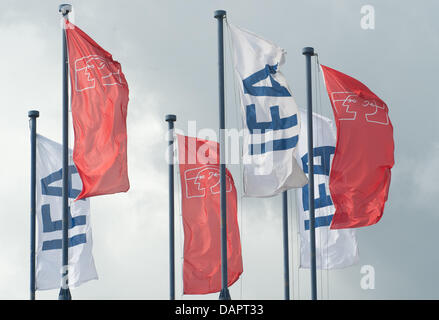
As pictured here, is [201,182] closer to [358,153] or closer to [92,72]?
[358,153]

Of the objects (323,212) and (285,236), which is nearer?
(323,212)

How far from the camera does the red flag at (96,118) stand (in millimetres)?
20984

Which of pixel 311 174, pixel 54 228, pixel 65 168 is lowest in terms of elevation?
pixel 54 228

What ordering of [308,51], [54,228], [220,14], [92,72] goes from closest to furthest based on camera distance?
[92,72] → [220,14] → [308,51] → [54,228]

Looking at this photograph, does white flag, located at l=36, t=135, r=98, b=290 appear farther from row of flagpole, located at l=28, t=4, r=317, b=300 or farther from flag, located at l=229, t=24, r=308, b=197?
flag, located at l=229, t=24, r=308, b=197

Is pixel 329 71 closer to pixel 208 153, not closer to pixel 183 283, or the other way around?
pixel 208 153

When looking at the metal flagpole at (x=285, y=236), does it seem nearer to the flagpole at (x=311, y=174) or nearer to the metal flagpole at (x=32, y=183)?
the flagpole at (x=311, y=174)

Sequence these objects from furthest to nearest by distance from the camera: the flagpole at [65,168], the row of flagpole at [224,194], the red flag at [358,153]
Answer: the red flag at [358,153] → the row of flagpole at [224,194] → the flagpole at [65,168]

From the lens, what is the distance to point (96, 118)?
21.4m

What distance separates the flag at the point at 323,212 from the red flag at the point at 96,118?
7292 mm

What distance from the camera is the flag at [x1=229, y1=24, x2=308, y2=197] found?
21.7 metres

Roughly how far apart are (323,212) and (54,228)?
26.5 feet

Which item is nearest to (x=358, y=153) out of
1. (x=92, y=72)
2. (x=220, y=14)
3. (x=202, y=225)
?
(x=202, y=225)

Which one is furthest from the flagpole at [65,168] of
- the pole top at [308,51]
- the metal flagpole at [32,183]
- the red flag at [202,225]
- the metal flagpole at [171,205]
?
the pole top at [308,51]
